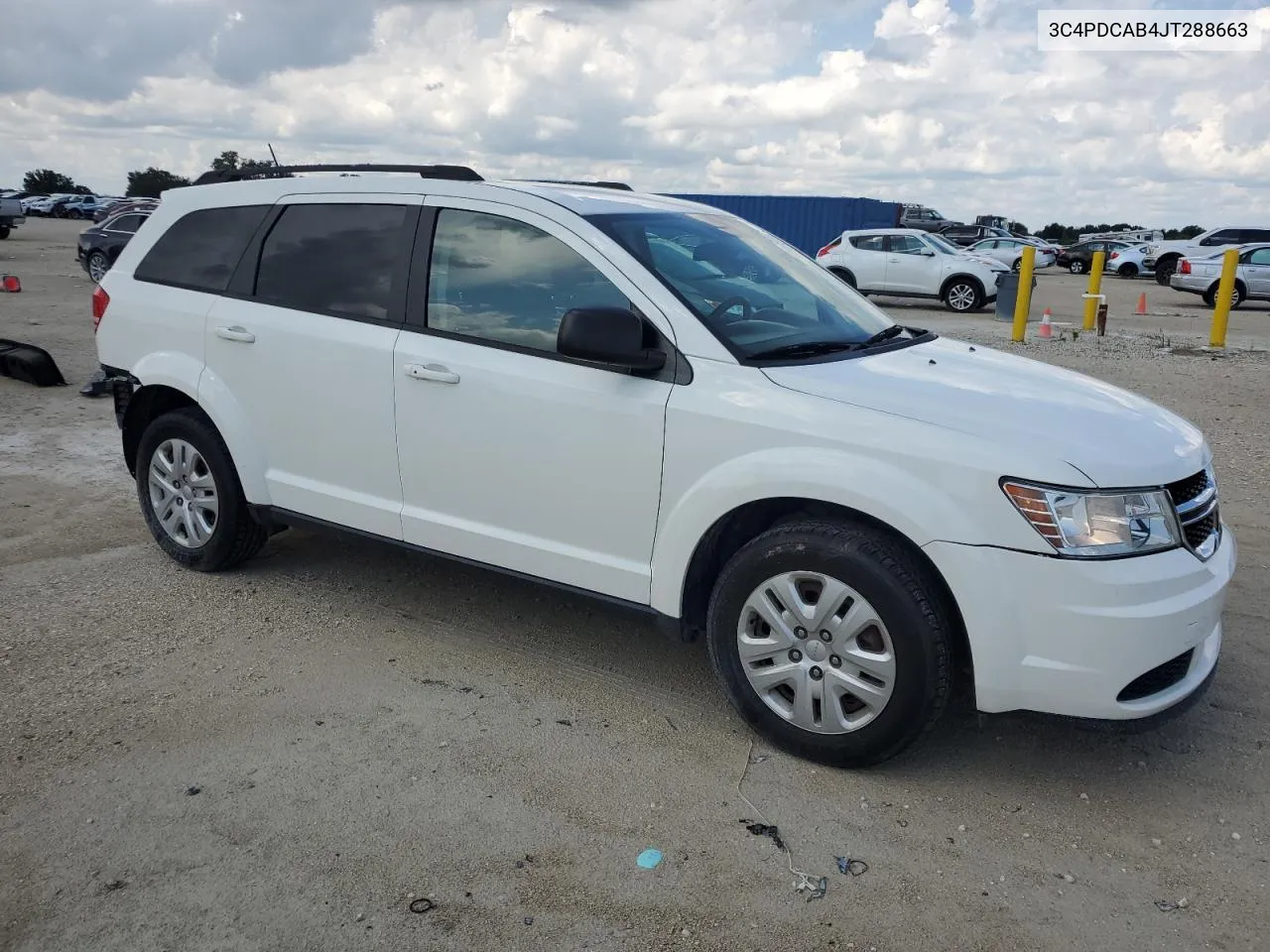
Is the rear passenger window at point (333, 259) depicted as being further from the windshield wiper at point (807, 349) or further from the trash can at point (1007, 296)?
the trash can at point (1007, 296)

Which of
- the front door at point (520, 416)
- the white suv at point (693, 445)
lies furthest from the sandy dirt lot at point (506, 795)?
the front door at point (520, 416)

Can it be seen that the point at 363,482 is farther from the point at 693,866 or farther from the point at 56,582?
the point at 693,866

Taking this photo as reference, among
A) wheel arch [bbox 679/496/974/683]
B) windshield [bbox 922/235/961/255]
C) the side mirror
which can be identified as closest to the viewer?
wheel arch [bbox 679/496/974/683]

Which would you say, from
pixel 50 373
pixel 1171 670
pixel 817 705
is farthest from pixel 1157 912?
pixel 50 373

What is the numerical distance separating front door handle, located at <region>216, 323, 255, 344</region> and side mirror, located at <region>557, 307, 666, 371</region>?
1802 millimetres

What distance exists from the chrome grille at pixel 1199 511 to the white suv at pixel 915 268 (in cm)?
1783

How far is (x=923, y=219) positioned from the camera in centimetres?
4200

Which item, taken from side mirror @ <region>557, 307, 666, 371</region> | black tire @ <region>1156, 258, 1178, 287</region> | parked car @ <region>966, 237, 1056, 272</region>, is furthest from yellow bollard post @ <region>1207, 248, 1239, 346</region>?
black tire @ <region>1156, 258, 1178, 287</region>

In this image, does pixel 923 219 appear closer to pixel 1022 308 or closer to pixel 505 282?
pixel 1022 308

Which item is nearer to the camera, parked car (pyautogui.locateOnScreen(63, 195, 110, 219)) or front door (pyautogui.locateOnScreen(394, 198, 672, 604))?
front door (pyautogui.locateOnScreen(394, 198, 672, 604))

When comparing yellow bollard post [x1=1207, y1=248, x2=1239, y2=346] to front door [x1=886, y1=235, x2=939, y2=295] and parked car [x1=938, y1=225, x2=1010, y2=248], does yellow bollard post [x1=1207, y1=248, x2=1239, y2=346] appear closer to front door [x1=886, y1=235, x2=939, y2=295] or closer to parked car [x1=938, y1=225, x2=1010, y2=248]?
front door [x1=886, y1=235, x2=939, y2=295]

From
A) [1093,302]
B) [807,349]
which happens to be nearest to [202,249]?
[807,349]

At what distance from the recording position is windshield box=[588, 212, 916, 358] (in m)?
3.82

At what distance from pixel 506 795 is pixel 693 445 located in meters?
1.27
